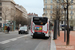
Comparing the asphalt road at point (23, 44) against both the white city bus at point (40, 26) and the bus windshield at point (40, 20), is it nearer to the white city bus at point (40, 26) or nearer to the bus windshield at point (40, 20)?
the white city bus at point (40, 26)

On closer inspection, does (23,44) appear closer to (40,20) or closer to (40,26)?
(40,26)

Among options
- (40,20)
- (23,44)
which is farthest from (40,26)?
(23,44)

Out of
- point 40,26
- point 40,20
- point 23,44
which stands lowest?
point 23,44

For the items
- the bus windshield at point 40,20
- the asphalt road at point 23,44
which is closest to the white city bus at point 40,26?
the bus windshield at point 40,20

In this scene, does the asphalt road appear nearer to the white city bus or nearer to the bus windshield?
the white city bus

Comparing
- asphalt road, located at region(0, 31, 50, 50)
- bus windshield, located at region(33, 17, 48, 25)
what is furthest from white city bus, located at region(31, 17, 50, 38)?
asphalt road, located at region(0, 31, 50, 50)

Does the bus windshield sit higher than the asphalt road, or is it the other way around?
the bus windshield

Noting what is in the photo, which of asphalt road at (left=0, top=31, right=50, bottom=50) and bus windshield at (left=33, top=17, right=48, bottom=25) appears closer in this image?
asphalt road at (left=0, top=31, right=50, bottom=50)

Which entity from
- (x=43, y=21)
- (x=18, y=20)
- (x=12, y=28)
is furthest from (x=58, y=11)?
(x=18, y=20)

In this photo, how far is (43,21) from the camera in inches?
682

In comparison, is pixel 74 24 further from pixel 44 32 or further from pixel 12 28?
pixel 44 32

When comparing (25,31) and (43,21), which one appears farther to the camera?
(25,31)

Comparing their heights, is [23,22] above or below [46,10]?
below

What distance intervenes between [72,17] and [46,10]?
15.8m
